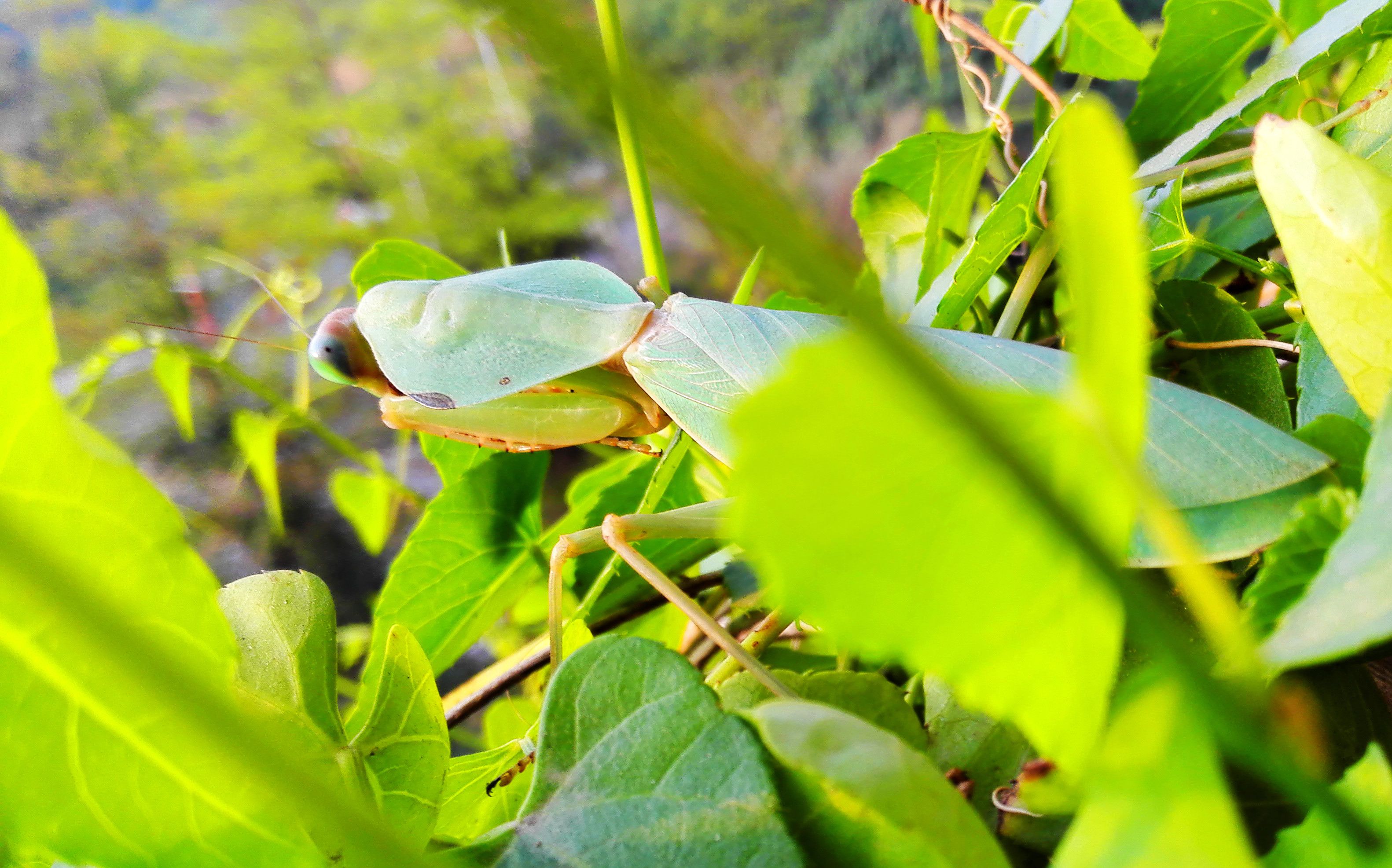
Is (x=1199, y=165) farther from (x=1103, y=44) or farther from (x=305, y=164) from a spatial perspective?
(x=305, y=164)

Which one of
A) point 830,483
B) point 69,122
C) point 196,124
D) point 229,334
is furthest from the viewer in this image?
point 196,124

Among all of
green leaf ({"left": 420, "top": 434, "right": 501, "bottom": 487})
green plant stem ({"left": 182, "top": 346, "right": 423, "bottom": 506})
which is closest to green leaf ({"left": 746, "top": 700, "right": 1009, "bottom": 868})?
green leaf ({"left": 420, "top": 434, "right": 501, "bottom": 487})

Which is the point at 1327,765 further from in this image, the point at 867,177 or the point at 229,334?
the point at 229,334

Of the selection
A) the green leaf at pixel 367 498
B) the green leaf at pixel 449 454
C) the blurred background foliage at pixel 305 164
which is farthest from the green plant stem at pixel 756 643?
the blurred background foliage at pixel 305 164

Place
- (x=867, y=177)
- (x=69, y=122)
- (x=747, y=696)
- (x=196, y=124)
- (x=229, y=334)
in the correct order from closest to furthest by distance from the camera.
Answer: (x=747, y=696) < (x=867, y=177) < (x=229, y=334) < (x=69, y=122) < (x=196, y=124)

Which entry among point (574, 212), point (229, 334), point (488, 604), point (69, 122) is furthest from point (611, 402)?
point (69, 122)

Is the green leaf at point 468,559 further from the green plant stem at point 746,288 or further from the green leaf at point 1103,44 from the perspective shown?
the green leaf at point 1103,44
